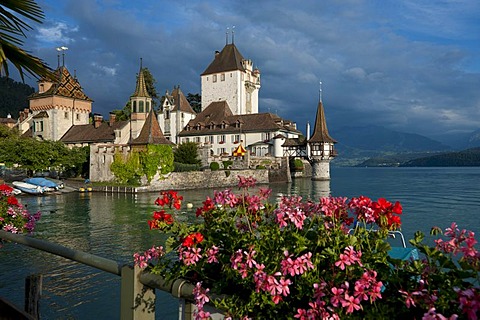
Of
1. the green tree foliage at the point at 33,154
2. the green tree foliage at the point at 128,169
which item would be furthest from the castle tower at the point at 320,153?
the green tree foliage at the point at 33,154

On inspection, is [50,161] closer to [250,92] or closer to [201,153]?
[201,153]

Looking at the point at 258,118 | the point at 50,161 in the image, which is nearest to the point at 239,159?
the point at 258,118

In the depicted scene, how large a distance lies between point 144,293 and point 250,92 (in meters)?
82.1

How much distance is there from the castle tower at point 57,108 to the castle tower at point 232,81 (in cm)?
2467

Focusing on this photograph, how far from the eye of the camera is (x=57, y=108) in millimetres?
66688

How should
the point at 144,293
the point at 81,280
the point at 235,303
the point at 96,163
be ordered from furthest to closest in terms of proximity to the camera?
the point at 96,163, the point at 81,280, the point at 144,293, the point at 235,303

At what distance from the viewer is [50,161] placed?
1914 inches

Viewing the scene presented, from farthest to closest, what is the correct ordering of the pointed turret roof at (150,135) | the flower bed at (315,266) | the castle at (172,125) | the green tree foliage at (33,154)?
the castle at (172,125) → the green tree foliage at (33,154) → the pointed turret roof at (150,135) → the flower bed at (315,266)

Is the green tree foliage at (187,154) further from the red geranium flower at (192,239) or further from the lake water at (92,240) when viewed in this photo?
the red geranium flower at (192,239)

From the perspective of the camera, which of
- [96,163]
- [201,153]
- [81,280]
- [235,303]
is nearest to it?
[235,303]

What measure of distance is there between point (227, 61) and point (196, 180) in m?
39.4

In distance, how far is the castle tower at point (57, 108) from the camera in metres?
A: 66.6

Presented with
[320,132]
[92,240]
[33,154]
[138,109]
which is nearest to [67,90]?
[138,109]

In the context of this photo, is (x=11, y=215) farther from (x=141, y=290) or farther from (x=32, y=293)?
(x=141, y=290)
